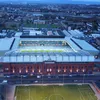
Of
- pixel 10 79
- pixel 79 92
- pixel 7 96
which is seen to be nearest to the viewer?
pixel 7 96

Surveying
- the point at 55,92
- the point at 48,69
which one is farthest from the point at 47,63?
the point at 55,92

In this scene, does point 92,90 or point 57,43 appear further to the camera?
point 57,43

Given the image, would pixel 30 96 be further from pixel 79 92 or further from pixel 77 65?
pixel 77 65

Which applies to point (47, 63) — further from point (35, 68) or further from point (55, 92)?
point (55, 92)

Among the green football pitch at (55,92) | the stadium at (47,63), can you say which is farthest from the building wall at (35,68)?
the green football pitch at (55,92)

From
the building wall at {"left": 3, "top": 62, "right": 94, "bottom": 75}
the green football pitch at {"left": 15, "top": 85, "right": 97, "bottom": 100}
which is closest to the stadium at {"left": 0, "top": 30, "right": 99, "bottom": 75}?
the building wall at {"left": 3, "top": 62, "right": 94, "bottom": 75}

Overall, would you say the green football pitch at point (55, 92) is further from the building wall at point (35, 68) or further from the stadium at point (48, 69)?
the building wall at point (35, 68)

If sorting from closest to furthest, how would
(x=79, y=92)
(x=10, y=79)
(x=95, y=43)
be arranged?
(x=79, y=92) → (x=10, y=79) → (x=95, y=43)

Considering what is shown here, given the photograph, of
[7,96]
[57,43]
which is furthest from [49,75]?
[57,43]
